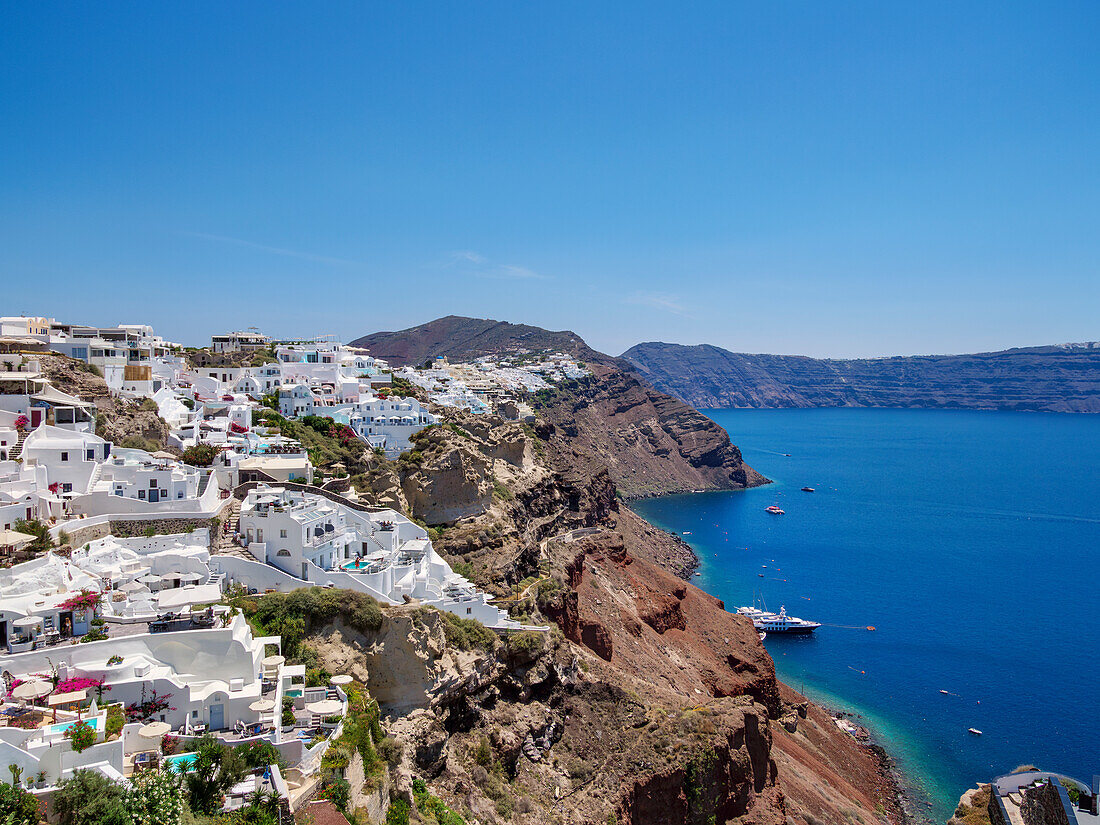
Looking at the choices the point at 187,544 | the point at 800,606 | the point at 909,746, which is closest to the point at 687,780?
the point at 187,544

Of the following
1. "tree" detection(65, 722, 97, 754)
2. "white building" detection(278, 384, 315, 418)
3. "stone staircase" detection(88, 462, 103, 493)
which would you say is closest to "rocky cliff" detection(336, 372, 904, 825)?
"tree" detection(65, 722, 97, 754)

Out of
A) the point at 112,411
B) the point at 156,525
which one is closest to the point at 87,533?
the point at 156,525

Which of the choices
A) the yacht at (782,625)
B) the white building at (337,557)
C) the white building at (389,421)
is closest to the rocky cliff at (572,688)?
the white building at (337,557)

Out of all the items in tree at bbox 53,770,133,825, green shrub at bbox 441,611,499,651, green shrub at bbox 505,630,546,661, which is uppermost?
tree at bbox 53,770,133,825

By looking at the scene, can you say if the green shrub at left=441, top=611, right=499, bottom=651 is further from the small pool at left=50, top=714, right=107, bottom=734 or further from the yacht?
the yacht

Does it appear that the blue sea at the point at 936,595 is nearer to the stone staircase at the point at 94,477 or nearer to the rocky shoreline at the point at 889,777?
the rocky shoreline at the point at 889,777

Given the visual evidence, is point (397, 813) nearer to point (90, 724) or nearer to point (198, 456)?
point (90, 724)

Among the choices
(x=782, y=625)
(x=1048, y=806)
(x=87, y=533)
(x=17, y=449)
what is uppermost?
(x=17, y=449)
